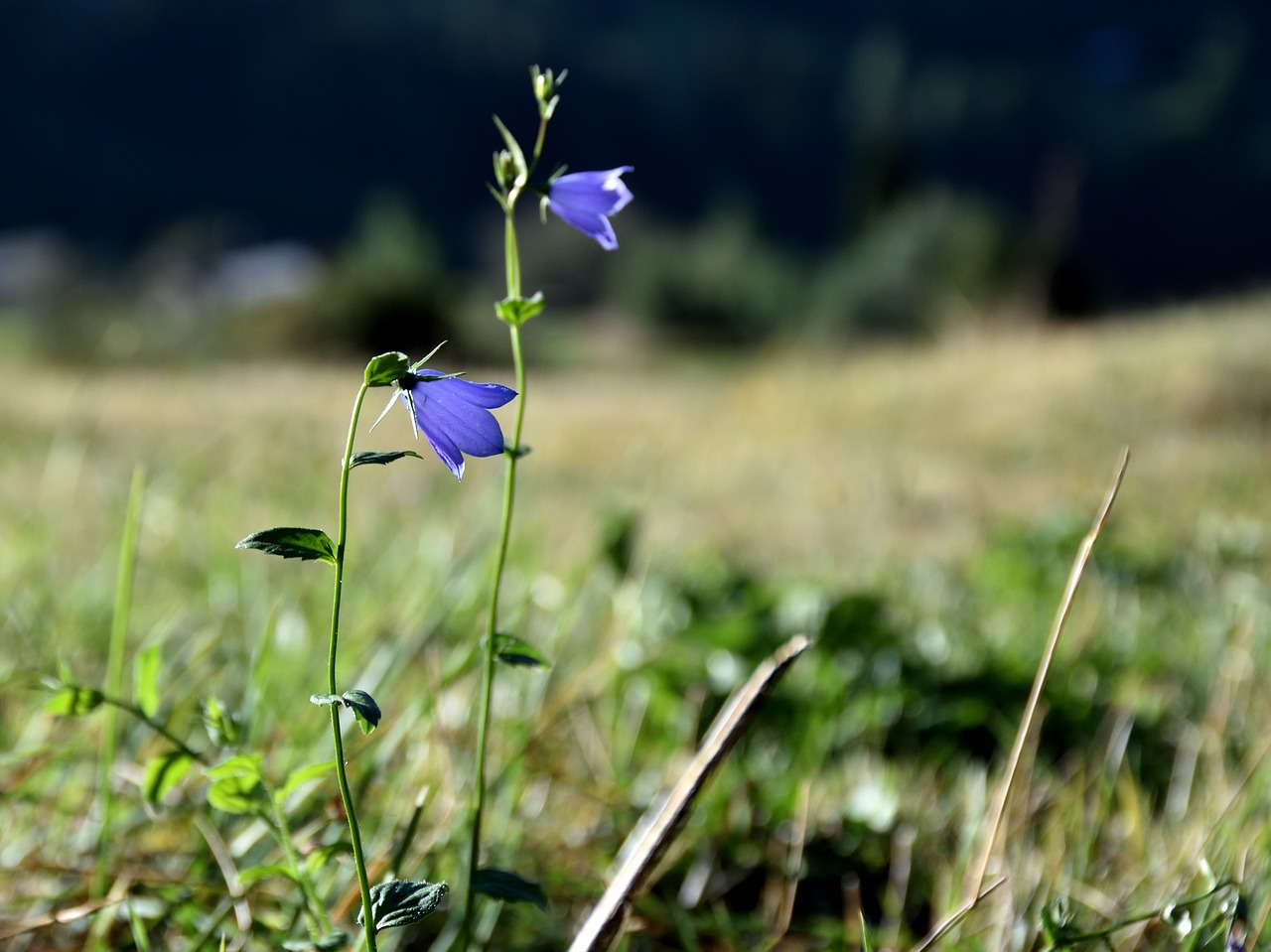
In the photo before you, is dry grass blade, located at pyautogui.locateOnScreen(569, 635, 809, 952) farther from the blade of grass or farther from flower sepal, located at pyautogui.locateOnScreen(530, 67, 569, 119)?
the blade of grass

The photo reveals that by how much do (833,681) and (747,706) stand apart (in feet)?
2.50

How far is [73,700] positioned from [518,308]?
344 mm

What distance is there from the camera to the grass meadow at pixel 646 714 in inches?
32.8

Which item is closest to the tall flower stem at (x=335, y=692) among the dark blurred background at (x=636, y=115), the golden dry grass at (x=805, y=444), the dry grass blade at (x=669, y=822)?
the dry grass blade at (x=669, y=822)

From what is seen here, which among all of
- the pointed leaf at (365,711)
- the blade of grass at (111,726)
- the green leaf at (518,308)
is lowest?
the blade of grass at (111,726)

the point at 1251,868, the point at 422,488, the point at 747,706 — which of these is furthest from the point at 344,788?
the point at 422,488

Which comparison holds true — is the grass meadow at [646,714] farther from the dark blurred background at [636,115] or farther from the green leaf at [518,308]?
the dark blurred background at [636,115]

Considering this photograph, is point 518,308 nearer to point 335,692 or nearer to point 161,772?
point 335,692

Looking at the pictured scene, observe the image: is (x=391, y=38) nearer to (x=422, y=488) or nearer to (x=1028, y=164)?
(x=1028, y=164)

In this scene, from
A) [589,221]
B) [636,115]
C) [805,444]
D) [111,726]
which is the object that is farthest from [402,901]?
[636,115]

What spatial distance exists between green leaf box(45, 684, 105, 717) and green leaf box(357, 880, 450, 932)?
0.24 metres

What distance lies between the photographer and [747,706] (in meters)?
0.54

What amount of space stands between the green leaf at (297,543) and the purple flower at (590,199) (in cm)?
18

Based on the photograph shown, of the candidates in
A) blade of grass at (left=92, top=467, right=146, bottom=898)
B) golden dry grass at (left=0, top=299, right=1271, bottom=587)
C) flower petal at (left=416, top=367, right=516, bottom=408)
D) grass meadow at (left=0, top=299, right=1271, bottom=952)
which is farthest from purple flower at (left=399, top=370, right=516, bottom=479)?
golden dry grass at (left=0, top=299, right=1271, bottom=587)
